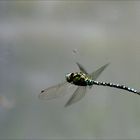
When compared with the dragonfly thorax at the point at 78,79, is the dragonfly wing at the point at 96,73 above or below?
above

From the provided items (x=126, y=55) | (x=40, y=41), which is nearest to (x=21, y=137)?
(x=40, y=41)

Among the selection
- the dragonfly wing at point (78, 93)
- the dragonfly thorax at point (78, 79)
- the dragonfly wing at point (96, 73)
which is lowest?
the dragonfly wing at point (78, 93)

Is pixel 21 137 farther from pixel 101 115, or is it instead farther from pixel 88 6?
pixel 88 6

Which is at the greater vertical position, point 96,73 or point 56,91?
point 96,73

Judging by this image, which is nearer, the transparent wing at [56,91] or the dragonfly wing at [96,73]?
the transparent wing at [56,91]

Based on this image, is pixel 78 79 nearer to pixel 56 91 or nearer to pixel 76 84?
pixel 76 84

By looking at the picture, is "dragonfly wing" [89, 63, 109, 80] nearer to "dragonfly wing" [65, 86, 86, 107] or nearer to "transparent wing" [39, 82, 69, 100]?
"dragonfly wing" [65, 86, 86, 107]

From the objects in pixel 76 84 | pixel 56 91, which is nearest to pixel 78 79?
pixel 76 84

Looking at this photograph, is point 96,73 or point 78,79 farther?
point 96,73

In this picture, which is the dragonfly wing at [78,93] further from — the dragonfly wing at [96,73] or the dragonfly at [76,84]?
the dragonfly wing at [96,73]

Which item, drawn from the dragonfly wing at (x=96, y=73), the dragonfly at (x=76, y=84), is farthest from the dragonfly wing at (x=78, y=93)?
the dragonfly wing at (x=96, y=73)

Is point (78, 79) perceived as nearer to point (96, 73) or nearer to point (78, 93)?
point (78, 93)
